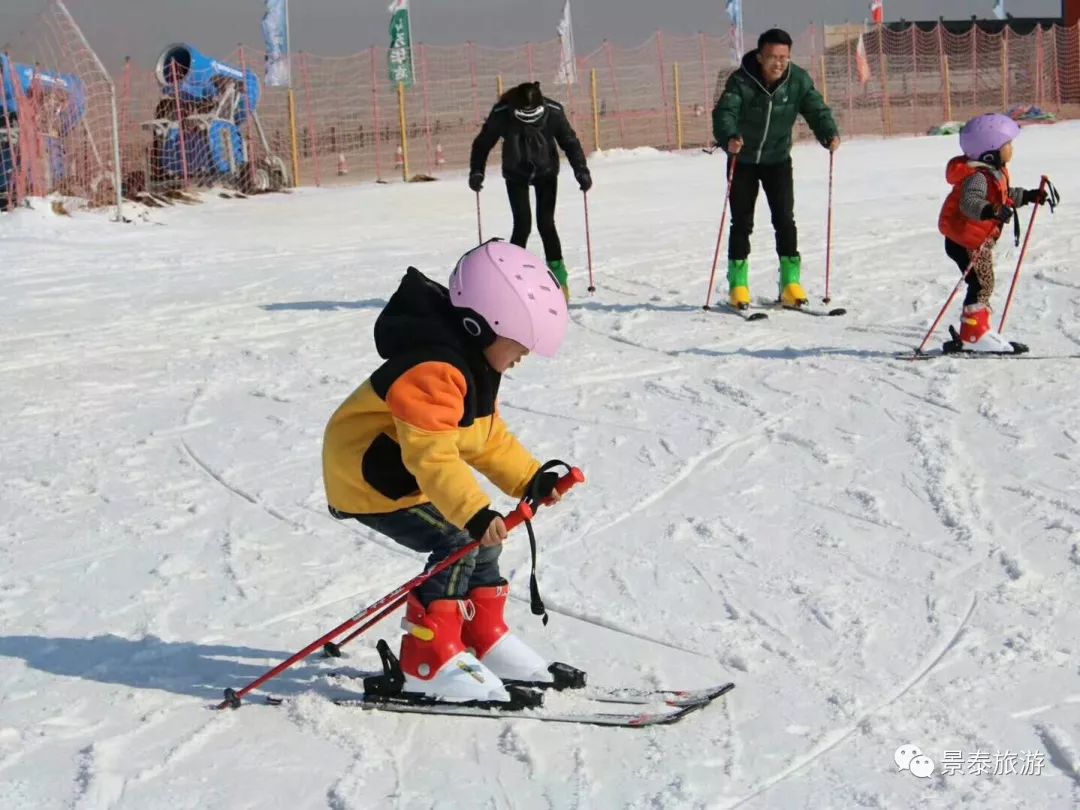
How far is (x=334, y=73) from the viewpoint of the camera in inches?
894

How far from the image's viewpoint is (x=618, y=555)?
496 centimetres

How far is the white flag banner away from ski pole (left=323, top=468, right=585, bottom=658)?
20806 millimetres

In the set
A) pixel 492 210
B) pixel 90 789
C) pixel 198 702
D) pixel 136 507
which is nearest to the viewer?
pixel 90 789

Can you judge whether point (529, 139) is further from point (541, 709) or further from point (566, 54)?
point (566, 54)

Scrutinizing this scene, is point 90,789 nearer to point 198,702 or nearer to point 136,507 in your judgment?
point 198,702

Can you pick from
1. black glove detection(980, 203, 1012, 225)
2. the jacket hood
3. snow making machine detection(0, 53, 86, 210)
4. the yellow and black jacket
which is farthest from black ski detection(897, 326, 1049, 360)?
snow making machine detection(0, 53, 86, 210)

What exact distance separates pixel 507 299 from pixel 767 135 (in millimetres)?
6169

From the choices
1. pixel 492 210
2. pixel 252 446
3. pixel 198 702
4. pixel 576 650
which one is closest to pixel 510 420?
pixel 252 446

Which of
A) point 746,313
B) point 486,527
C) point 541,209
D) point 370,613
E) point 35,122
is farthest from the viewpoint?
point 35,122

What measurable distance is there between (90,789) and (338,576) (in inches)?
63.4

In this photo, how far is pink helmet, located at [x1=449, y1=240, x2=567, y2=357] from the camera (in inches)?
133

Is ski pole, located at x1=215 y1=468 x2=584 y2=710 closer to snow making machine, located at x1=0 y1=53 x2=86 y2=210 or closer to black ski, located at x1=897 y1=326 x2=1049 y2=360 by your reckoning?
black ski, located at x1=897 y1=326 x2=1049 y2=360

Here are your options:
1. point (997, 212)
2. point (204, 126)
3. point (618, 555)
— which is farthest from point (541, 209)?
point (204, 126)

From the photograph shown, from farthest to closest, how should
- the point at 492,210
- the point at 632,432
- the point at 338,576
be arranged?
the point at 492,210
the point at 632,432
the point at 338,576
